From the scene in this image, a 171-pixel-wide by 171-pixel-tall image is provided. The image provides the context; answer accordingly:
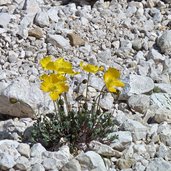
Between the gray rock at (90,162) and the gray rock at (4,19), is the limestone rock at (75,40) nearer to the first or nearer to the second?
the gray rock at (4,19)

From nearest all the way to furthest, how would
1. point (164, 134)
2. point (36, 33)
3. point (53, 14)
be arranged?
point (164, 134) → point (36, 33) → point (53, 14)

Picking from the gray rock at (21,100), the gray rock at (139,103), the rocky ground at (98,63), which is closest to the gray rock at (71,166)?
the rocky ground at (98,63)

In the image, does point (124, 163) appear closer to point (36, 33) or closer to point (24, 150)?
point (24, 150)

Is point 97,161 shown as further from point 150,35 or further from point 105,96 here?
point 150,35

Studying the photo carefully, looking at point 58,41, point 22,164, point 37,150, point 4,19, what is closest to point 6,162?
point 22,164

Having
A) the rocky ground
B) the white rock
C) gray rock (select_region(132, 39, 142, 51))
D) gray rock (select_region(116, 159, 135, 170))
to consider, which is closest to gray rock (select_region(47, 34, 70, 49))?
the rocky ground
